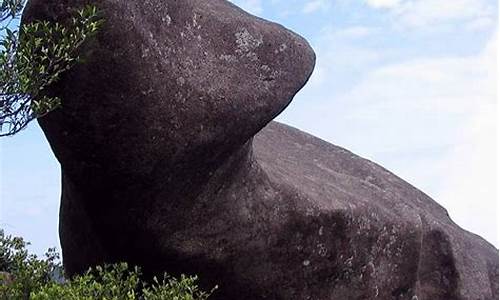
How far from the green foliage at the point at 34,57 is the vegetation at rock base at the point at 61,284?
1309 mm

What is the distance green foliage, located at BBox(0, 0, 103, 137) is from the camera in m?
5.62

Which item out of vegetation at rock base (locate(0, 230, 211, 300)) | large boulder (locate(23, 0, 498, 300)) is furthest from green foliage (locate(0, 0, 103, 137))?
vegetation at rock base (locate(0, 230, 211, 300))

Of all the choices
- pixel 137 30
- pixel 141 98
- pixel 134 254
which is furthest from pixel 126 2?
pixel 134 254

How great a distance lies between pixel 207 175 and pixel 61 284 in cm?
168

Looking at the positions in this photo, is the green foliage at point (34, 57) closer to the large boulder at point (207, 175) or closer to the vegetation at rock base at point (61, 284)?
the large boulder at point (207, 175)

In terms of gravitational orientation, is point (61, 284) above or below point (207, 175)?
below

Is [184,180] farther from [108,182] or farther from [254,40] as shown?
[254,40]

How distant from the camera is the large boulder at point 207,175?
6.44 metres

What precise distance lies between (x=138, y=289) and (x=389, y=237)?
2991mm

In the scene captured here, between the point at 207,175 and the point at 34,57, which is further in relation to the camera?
the point at 207,175

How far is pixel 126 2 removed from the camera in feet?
20.4

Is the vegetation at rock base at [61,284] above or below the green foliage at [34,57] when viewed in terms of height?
below

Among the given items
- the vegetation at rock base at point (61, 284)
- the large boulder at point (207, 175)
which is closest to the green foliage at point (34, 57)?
the large boulder at point (207, 175)

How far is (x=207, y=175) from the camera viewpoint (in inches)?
295
